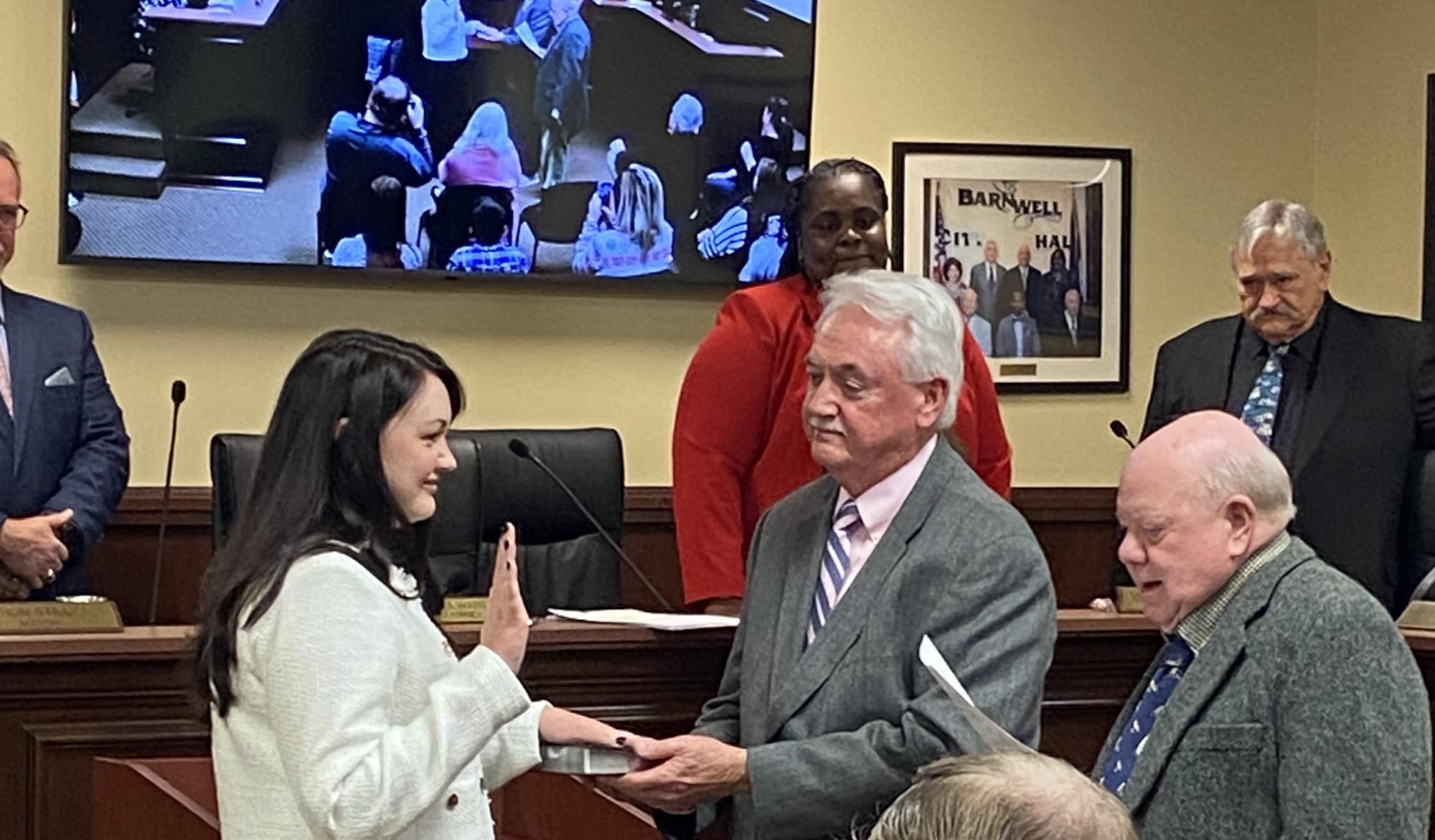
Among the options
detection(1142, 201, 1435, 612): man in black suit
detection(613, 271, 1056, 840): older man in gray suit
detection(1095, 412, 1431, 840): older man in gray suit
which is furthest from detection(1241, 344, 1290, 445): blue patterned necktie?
detection(1095, 412, 1431, 840): older man in gray suit

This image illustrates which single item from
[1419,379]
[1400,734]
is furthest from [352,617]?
[1419,379]

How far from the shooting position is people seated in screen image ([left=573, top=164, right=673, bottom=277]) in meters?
5.33

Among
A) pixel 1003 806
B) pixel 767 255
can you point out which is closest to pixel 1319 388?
pixel 767 255

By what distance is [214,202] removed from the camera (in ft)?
16.3

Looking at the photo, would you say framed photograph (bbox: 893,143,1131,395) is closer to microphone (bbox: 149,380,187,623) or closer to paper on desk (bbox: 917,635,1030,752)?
microphone (bbox: 149,380,187,623)

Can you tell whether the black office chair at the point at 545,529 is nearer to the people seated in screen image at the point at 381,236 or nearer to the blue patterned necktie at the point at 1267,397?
the people seated in screen image at the point at 381,236

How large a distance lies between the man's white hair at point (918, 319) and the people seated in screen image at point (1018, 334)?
308 centimetres

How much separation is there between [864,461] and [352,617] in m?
0.81

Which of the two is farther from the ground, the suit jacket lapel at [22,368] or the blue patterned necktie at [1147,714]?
the suit jacket lapel at [22,368]

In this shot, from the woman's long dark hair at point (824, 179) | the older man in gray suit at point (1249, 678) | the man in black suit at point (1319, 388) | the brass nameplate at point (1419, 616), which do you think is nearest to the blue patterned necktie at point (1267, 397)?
the man in black suit at point (1319, 388)

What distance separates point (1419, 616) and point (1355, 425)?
76 cm

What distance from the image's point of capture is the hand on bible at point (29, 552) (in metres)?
3.79

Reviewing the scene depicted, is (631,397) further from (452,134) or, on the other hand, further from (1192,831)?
(1192,831)

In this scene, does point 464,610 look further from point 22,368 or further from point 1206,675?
point 1206,675
